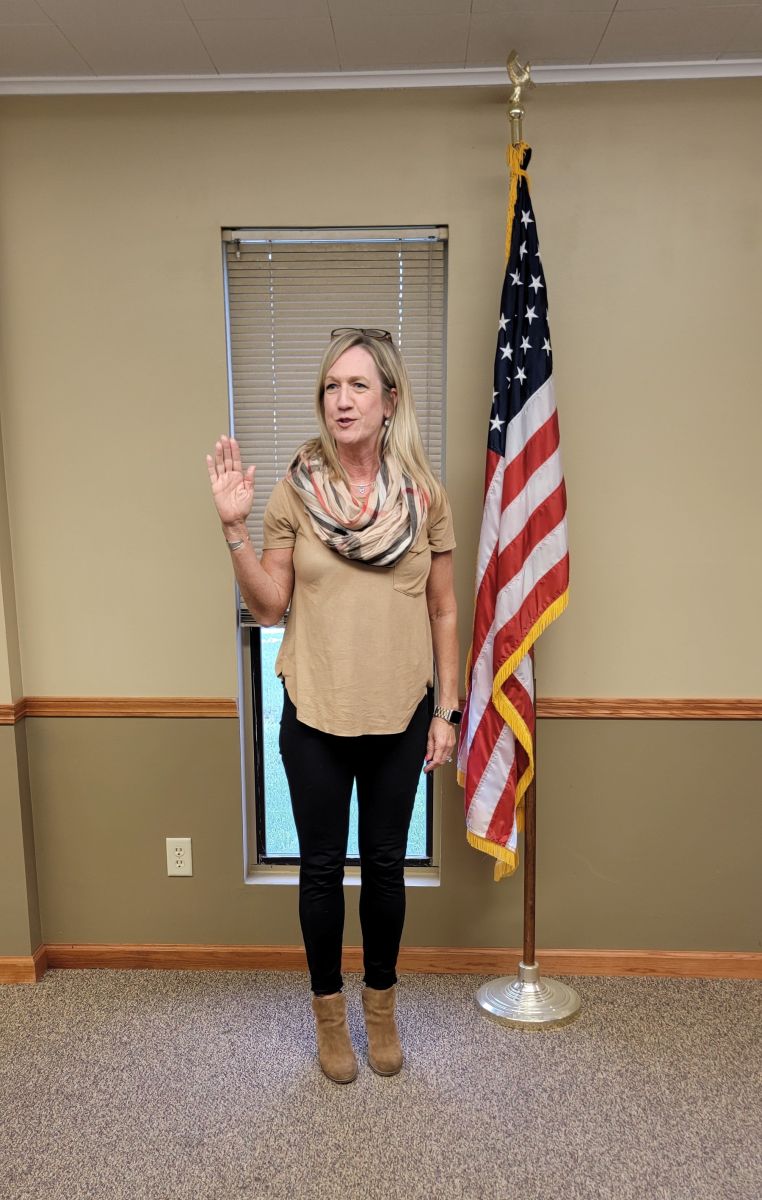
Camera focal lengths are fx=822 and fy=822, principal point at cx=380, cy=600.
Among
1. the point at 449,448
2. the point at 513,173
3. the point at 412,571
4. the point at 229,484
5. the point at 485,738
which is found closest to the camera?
the point at 229,484

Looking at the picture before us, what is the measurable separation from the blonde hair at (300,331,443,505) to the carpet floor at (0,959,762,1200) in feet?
4.44

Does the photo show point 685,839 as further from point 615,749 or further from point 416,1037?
point 416,1037

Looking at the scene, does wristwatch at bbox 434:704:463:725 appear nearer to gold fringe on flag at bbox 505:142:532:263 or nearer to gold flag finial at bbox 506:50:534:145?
gold fringe on flag at bbox 505:142:532:263

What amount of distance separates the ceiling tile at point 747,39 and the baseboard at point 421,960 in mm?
2342

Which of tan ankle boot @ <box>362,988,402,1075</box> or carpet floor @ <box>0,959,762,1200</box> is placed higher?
tan ankle boot @ <box>362,988,402,1075</box>

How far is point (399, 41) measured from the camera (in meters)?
1.89

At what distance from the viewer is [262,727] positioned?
2.42 meters

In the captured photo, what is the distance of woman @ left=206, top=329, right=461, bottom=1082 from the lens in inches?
69.6

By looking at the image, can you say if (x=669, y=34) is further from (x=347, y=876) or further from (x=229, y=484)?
(x=347, y=876)

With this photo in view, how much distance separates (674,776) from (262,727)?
1183 millimetres

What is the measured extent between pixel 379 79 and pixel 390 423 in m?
0.91

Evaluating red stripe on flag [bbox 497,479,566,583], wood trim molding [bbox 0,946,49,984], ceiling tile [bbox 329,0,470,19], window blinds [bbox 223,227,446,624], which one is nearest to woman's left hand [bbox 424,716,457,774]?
red stripe on flag [bbox 497,479,566,583]

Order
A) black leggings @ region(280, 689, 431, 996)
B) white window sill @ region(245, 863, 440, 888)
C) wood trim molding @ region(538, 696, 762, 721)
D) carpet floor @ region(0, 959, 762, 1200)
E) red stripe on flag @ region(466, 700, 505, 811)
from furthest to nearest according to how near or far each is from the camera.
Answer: white window sill @ region(245, 863, 440, 888) → wood trim molding @ region(538, 696, 762, 721) → red stripe on flag @ region(466, 700, 505, 811) → black leggings @ region(280, 689, 431, 996) → carpet floor @ region(0, 959, 762, 1200)

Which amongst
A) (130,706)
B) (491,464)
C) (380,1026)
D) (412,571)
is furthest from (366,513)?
(380,1026)
